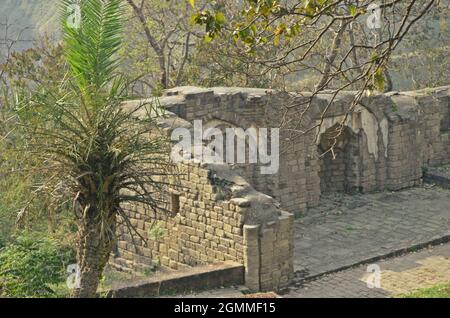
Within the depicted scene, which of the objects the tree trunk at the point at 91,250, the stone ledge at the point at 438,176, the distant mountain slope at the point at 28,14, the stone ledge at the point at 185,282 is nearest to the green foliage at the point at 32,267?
the stone ledge at the point at 185,282

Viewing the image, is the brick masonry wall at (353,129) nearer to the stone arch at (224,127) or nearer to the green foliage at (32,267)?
the stone arch at (224,127)

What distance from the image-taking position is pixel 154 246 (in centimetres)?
1394

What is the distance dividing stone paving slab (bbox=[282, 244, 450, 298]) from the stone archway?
4604 millimetres

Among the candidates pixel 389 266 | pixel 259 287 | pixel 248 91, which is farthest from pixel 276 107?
pixel 259 287

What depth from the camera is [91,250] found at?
859 cm

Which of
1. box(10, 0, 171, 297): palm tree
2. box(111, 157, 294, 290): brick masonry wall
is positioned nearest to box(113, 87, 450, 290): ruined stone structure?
box(111, 157, 294, 290): brick masonry wall

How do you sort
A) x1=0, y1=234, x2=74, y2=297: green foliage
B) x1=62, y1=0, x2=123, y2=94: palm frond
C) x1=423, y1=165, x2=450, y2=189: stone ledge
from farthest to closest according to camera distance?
x1=423, y1=165, x2=450, y2=189: stone ledge → x1=0, y1=234, x2=74, y2=297: green foliage → x1=62, y1=0, x2=123, y2=94: palm frond

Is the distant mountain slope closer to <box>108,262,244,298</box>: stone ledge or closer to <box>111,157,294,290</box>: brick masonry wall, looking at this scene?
<box>111,157,294,290</box>: brick masonry wall

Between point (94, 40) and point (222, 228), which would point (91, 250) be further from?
point (222, 228)

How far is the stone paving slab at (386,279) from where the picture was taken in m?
12.0

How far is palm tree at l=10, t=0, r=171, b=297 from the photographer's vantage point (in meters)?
8.23

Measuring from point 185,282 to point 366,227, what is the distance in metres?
5.88

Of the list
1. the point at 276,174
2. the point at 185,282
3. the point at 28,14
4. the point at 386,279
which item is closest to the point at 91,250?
the point at 185,282
